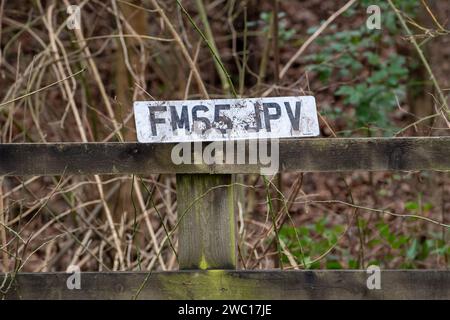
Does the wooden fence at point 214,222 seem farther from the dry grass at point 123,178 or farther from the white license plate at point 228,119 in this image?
the dry grass at point 123,178

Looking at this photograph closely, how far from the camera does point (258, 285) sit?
3.42 metres

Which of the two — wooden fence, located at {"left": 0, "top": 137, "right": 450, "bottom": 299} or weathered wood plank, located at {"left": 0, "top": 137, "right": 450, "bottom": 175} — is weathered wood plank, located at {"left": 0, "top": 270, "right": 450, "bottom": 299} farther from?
weathered wood plank, located at {"left": 0, "top": 137, "right": 450, "bottom": 175}

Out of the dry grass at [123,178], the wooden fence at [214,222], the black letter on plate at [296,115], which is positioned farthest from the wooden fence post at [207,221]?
the dry grass at [123,178]

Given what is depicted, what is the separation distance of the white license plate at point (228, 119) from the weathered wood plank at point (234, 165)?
6 centimetres

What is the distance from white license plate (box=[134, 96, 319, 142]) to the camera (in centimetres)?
333

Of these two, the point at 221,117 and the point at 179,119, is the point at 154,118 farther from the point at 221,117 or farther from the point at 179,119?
the point at 221,117

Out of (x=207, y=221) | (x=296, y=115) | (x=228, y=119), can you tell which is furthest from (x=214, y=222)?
(x=296, y=115)

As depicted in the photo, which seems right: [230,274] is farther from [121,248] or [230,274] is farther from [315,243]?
[315,243]

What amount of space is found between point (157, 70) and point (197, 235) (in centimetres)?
430

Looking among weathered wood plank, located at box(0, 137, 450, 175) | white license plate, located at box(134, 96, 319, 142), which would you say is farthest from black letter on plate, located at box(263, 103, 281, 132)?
weathered wood plank, located at box(0, 137, 450, 175)

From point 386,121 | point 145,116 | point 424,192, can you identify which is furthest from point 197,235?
point 424,192

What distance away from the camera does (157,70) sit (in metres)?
7.56

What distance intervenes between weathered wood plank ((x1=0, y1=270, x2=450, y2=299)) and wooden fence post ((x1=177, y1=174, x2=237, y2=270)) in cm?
6

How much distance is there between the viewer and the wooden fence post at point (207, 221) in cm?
339
